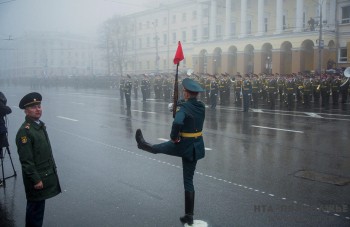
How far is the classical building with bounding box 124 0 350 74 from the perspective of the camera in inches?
1610

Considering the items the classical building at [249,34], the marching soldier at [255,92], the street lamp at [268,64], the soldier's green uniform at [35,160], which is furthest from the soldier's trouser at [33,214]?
the street lamp at [268,64]

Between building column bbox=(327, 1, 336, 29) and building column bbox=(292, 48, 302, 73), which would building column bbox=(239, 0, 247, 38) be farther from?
building column bbox=(327, 1, 336, 29)

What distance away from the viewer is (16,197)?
6.17 metres

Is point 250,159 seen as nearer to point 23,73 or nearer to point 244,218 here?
point 244,218

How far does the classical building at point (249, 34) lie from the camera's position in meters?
40.9

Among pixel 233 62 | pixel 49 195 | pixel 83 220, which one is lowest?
pixel 83 220

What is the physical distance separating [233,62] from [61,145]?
45.1m

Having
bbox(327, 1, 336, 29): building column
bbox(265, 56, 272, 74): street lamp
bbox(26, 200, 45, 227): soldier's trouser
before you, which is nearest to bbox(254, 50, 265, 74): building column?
bbox(265, 56, 272, 74): street lamp

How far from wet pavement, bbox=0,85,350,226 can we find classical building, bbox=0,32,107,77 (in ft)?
285

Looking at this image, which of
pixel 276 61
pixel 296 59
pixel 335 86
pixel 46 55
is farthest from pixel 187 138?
pixel 46 55

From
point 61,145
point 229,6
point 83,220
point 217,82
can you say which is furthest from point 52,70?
point 83,220

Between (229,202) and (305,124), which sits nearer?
(229,202)

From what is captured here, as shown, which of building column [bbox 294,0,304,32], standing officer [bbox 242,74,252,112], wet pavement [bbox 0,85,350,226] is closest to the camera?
wet pavement [bbox 0,85,350,226]

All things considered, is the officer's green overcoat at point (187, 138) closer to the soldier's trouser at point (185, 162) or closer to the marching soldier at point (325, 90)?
the soldier's trouser at point (185, 162)
